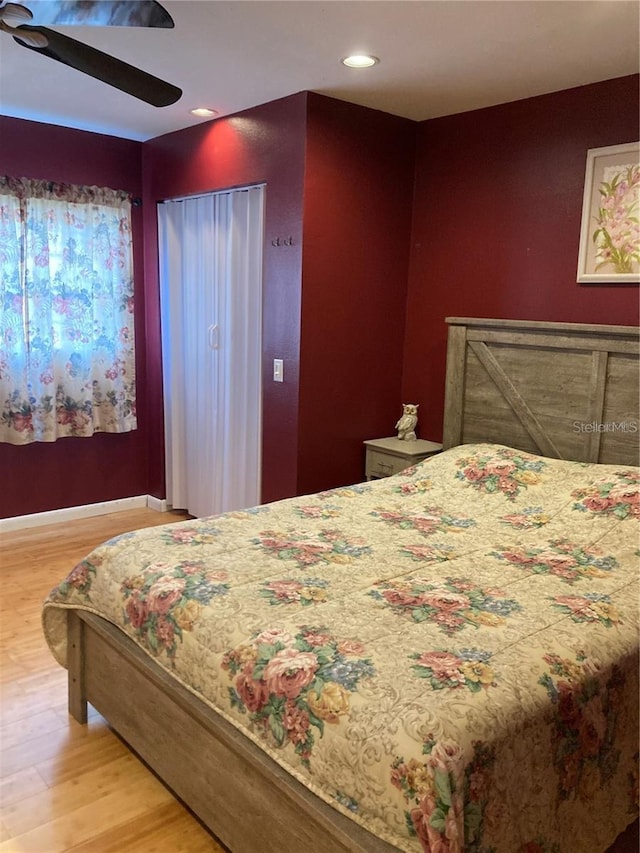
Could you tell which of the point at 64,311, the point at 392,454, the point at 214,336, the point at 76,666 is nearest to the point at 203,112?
the point at 214,336

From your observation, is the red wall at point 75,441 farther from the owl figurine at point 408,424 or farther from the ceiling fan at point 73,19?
the ceiling fan at point 73,19

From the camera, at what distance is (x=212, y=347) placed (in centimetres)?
412

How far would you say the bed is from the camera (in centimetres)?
139

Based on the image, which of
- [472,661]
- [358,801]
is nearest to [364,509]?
[472,661]

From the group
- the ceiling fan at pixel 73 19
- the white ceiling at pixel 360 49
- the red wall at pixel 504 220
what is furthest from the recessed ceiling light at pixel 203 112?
the ceiling fan at pixel 73 19

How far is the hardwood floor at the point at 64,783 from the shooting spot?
1.88m

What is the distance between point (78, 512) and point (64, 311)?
1291 millimetres

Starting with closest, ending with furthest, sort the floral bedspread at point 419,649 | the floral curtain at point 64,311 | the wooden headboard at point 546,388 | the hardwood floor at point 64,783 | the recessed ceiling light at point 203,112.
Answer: the floral bedspread at point 419,649 → the hardwood floor at point 64,783 → the wooden headboard at point 546,388 → the recessed ceiling light at point 203,112 → the floral curtain at point 64,311

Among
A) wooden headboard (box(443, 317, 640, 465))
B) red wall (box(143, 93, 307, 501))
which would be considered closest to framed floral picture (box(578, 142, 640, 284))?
wooden headboard (box(443, 317, 640, 465))

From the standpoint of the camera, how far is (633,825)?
1.92m

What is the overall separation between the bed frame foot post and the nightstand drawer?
1803 millimetres

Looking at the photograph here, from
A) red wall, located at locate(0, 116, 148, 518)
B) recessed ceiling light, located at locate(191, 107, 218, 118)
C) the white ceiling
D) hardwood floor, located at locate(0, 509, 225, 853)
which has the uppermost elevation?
recessed ceiling light, located at locate(191, 107, 218, 118)

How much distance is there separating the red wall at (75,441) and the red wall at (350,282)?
162 centimetres

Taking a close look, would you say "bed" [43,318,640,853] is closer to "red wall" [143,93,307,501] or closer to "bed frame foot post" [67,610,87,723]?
"bed frame foot post" [67,610,87,723]
